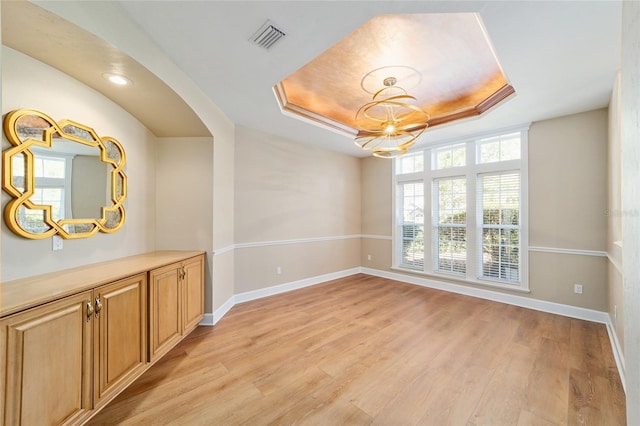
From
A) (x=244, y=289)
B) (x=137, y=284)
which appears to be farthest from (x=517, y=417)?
(x=244, y=289)

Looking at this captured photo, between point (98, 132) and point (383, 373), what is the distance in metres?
3.36

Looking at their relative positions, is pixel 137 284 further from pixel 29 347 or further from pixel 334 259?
pixel 334 259

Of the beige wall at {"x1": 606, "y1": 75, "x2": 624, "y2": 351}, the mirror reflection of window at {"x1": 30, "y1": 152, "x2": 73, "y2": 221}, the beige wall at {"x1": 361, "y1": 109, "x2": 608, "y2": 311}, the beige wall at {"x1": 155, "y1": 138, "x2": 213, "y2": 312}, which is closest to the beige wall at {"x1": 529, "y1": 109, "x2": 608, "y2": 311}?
the beige wall at {"x1": 361, "y1": 109, "x2": 608, "y2": 311}

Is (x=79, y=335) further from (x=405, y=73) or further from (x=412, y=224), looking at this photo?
(x=412, y=224)

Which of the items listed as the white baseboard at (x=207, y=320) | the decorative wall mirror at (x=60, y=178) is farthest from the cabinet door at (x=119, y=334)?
the white baseboard at (x=207, y=320)

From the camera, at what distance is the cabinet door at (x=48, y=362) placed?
134cm

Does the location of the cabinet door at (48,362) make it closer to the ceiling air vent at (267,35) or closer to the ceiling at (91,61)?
the ceiling at (91,61)

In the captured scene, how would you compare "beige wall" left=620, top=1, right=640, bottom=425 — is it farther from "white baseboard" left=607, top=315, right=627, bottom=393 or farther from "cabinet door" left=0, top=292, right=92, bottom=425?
"cabinet door" left=0, top=292, right=92, bottom=425

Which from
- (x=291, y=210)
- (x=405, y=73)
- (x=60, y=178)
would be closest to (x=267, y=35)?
(x=405, y=73)

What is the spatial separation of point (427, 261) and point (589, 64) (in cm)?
334

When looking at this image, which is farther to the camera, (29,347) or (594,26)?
(594,26)

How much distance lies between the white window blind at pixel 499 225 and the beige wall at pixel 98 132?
4.73 meters

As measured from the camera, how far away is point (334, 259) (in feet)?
17.4

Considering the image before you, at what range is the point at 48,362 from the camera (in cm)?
149
